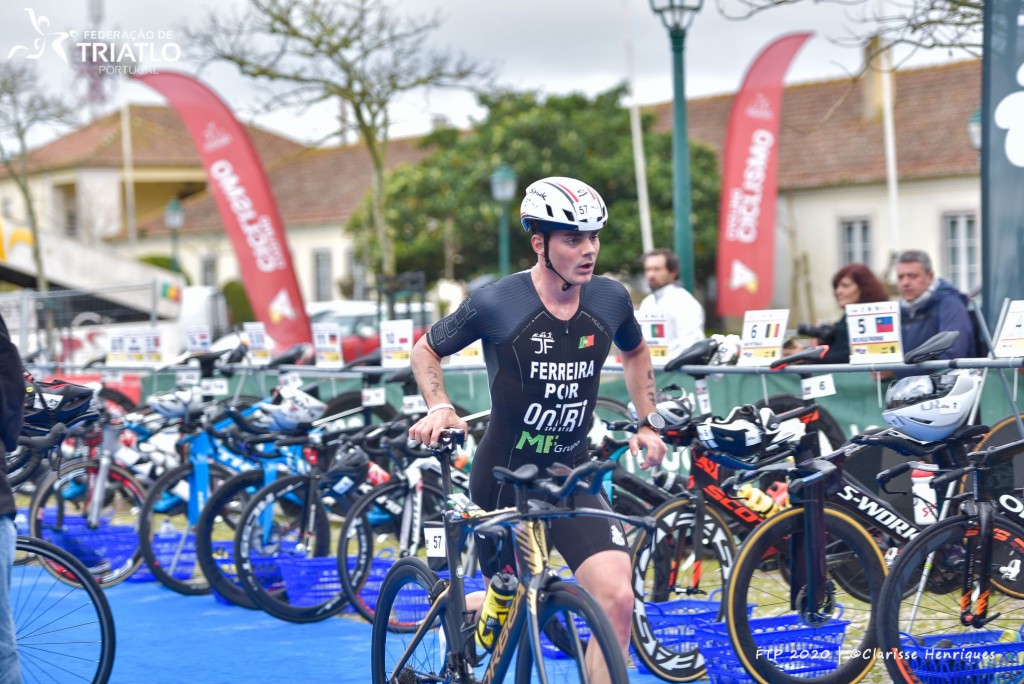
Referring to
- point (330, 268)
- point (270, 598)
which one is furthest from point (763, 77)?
point (330, 268)

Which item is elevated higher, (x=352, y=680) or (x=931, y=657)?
(x=931, y=657)

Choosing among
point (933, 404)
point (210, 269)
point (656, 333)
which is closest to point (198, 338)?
point (656, 333)

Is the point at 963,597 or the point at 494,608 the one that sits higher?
the point at 494,608

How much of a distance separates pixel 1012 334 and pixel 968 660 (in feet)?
5.52

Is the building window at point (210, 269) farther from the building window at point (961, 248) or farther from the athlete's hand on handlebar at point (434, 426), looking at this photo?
the athlete's hand on handlebar at point (434, 426)

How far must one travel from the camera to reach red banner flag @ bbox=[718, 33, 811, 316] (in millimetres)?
21125

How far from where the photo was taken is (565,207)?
4504 millimetres

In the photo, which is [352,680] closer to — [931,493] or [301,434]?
[301,434]

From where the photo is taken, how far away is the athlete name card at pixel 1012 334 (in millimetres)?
6129

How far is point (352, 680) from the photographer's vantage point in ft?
21.4

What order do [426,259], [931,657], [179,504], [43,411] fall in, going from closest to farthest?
[931,657] → [43,411] → [179,504] → [426,259]

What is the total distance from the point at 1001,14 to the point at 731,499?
10.4 ft

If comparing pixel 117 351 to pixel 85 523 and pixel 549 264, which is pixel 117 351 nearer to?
pixel 85 523

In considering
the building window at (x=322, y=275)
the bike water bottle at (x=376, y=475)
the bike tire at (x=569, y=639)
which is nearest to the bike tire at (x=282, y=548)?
the bike water bottle at (x=376, y=475)
